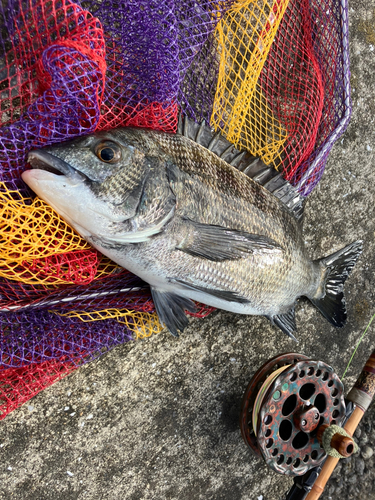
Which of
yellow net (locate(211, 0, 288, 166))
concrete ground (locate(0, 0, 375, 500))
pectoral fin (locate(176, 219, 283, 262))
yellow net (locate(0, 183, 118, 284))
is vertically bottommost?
concrete ground (locate(0, 0, 375, 500))

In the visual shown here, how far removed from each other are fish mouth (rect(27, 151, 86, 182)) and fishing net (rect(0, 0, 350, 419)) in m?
0.08

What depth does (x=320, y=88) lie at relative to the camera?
2395 mm

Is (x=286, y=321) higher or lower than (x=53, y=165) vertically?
lower

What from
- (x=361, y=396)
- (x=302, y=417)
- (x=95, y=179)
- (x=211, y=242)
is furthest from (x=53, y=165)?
(x=361, y=396)

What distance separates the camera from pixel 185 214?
174cm

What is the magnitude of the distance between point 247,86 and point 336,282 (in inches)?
51.8

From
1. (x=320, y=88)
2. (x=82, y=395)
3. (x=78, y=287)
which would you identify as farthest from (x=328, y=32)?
(x=82, y=395)

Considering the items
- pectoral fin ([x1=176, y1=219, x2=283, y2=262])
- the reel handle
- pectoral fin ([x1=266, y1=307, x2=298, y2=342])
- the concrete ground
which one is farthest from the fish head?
the reel handle

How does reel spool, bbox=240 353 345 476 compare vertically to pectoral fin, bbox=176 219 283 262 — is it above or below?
below

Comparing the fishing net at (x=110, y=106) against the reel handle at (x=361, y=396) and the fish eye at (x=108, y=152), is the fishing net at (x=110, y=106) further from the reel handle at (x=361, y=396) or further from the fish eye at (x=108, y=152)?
the reel handle at (x=361, y=396)

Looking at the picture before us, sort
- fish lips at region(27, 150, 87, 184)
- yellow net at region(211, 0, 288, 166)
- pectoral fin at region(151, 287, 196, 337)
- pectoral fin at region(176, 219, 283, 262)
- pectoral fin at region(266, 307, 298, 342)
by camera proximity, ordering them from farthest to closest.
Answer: pectoral fin at region(266, 307, 298, 342)
yellow net at region(211, 0, 288, 166)
pectoral fin at region(151, 287, 196, 337)
pectoral fin at region(176, 219, 283, 262)
fish lips at region(27, 150, 87, 184)

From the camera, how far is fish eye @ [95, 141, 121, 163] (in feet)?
5.01

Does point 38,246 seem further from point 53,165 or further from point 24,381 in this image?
point 24,381

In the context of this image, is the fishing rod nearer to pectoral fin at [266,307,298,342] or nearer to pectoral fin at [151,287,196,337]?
pectoral fin at [266,307,298,342]
